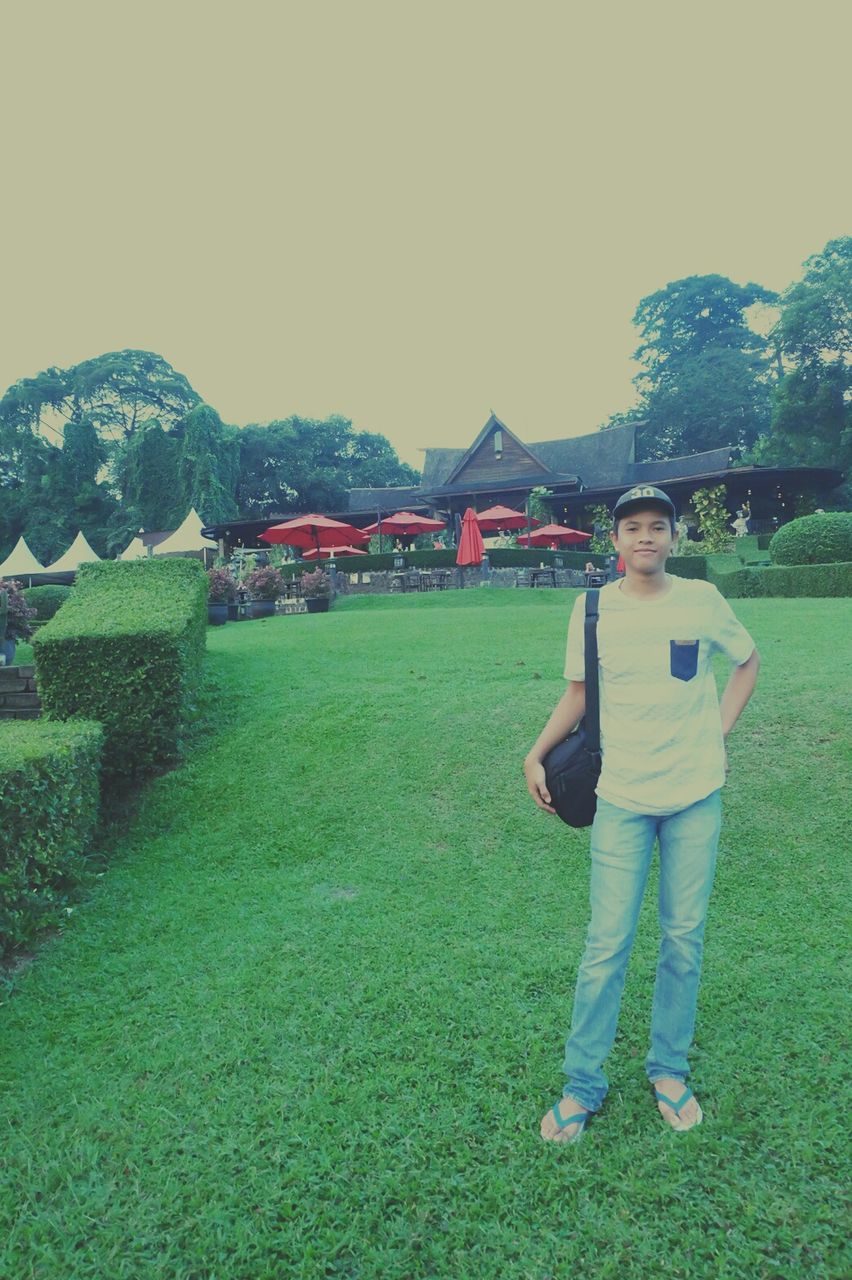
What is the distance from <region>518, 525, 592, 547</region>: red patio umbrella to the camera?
89.3 feet

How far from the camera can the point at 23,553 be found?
34969 mm

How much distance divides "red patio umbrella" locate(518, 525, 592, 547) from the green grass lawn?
21.7 metres

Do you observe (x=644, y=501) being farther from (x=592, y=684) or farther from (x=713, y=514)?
(x=713, y=514)

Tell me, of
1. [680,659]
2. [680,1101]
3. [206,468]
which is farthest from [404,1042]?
[206,468]

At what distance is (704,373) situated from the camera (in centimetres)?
5338

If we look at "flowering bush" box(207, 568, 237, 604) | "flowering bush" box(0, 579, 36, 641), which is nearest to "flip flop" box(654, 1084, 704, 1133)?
"flowering bush" box(0, 579, 36, 641)

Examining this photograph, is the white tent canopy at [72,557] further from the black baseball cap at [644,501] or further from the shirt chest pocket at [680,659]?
the shirt chest pocket at [680,659]

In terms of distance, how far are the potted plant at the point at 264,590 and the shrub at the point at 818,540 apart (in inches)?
488

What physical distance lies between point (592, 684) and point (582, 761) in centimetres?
25

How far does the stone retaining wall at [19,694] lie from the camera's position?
6957 mm

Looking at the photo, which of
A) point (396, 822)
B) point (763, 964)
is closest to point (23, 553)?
point (396, 822)

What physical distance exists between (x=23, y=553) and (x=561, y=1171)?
37755 mm

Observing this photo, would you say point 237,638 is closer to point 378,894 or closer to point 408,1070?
point 378,894

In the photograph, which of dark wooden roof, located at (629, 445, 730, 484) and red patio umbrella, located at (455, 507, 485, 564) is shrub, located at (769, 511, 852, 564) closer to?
red patio umbrella, located at (455, 507, 485, 564)
